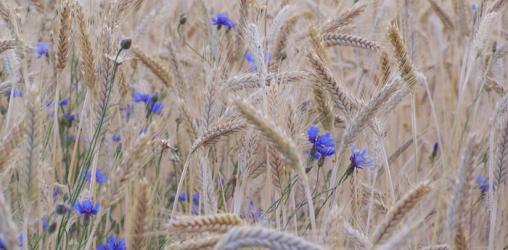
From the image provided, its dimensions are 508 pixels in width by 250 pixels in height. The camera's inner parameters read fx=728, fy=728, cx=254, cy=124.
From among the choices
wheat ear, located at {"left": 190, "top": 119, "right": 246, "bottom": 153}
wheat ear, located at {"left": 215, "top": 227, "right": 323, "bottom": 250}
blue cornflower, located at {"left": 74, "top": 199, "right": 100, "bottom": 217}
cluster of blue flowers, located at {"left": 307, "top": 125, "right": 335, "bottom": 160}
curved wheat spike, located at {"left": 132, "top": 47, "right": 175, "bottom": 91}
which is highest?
curved wheat spike, located at {"left": 132, "top": 47, "right": 175, "bottom": 91}

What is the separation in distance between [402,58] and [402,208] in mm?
647

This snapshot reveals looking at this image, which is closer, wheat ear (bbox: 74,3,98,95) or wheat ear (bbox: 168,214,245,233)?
wheat ear (bbox: 168,214,245,233)

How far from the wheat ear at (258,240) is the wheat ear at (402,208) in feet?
0.87

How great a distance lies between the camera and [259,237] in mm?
1187

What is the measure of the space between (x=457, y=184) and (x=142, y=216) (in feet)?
1.89

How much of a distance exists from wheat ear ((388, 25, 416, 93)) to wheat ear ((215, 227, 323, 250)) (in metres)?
0.85

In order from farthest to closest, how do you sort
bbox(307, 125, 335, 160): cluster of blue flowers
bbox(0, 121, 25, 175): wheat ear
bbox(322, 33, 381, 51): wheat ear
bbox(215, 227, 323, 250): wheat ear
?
bbox(322, 33, 381, 51): wheat ear, bbox(307, 125, 335, 160): cluster of blue flowers, bbox(0, 121, 25, 175): wheat ear, bbox(215, 227, 323, 250): wheat ear

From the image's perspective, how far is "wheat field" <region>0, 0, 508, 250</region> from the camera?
1.37 meters

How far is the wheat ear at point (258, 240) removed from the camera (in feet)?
3.87

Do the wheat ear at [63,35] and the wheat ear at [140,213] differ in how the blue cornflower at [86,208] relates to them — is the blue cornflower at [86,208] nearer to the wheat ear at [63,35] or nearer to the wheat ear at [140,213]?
the wheat ear at [63,35]

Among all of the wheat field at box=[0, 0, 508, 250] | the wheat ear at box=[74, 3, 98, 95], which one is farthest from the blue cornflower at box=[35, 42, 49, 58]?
the wheat ear at box=[74, 3, 98, 95]

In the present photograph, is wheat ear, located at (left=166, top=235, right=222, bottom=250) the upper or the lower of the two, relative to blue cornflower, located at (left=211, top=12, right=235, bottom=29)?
lower

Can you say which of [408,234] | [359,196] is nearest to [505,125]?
[359,196]

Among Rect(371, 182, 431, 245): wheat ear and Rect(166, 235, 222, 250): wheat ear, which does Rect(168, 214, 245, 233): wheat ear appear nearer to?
Rect(166, 235, 222, 250): wheat ear
